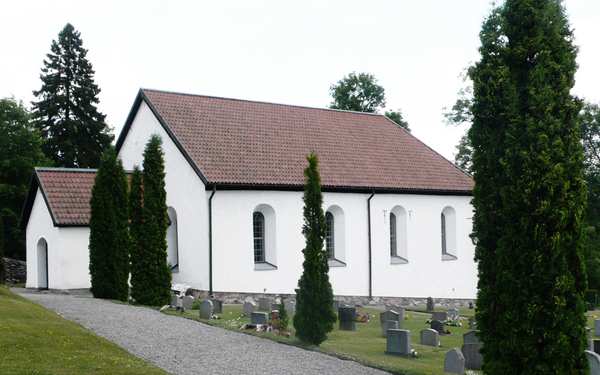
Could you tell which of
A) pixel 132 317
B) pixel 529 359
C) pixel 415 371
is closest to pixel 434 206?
pixel 132 317

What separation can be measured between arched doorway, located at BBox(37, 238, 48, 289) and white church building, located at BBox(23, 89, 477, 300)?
0.05 metres

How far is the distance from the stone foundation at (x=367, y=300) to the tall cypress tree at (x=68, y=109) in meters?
25.9

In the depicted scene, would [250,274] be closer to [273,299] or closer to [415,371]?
[273,299]

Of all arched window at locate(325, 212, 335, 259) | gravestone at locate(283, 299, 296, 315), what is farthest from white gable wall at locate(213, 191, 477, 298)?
gravestone at locate(283, 299, 296, 315)

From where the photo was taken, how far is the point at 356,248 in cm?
2752

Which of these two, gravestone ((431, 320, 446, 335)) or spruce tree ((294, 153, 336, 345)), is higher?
spruce tree ((294, 153, 336, 345))

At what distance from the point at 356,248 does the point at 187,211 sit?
274 inches

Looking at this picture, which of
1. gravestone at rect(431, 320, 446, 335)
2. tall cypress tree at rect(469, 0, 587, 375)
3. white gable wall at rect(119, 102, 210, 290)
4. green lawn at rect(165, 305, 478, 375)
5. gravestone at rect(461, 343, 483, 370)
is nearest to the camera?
tall cypress tree at rect(469, 0, 587, 375)

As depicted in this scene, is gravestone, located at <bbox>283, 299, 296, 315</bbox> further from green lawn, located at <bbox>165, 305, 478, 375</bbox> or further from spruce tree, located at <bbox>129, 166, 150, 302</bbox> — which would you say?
spruce tree, located at <bbox>129, 166, 150, 302</bbox>

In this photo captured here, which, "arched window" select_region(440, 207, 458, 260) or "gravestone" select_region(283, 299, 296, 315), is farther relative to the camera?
"arched window" select_region(440, 207, 458, 260)

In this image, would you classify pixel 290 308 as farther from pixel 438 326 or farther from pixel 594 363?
pixel 594 363

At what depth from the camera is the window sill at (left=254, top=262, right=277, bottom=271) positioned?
2523 centimetres

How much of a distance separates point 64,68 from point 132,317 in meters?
34.2

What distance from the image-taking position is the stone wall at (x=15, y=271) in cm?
3373
